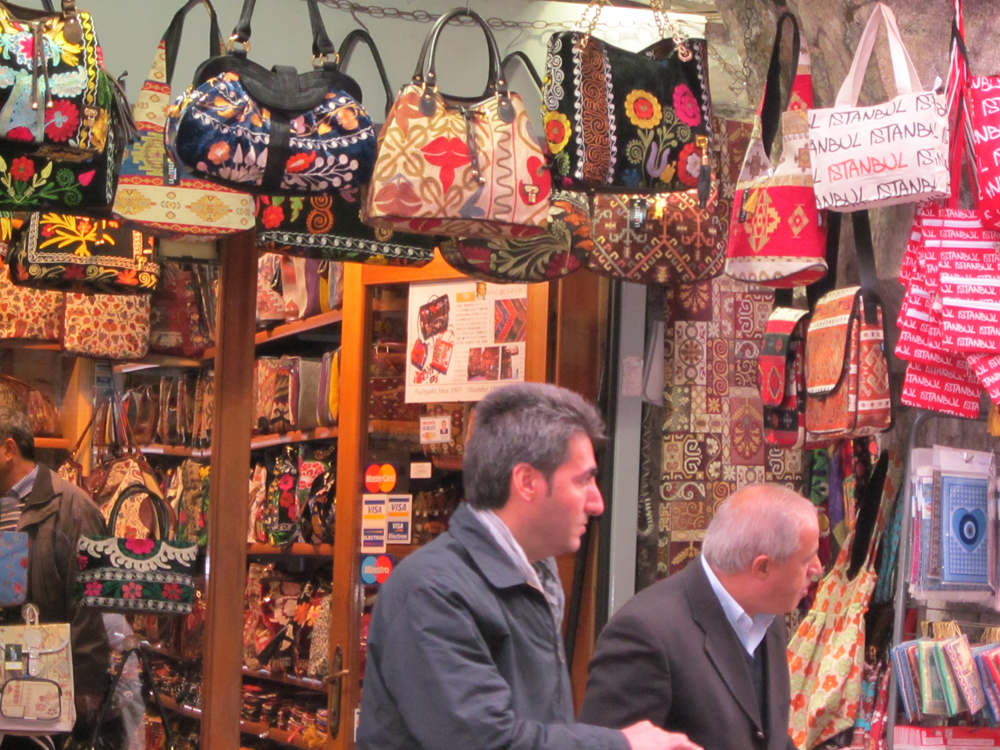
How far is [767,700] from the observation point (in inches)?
111

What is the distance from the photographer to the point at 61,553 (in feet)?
13.4

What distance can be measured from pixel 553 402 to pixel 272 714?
376cm

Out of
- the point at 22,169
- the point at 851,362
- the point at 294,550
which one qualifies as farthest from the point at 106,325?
the point at 851,362

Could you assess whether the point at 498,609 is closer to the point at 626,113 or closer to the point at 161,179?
the point at 626,113

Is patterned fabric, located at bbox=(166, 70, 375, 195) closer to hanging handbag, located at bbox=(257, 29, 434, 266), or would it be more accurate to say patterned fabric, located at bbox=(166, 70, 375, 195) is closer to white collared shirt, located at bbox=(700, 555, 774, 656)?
hanging handbag, located at bbox=(257, 29, 434, 266)

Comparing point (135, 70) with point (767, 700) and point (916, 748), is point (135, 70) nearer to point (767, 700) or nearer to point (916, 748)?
point (767, 700)

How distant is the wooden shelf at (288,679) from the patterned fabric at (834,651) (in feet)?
6.90

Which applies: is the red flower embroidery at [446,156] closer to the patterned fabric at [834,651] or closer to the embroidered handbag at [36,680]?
the patterned fabric at [834,651]

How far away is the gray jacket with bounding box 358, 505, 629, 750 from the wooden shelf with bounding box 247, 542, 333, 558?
3.03 m

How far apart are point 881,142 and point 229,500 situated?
2276 millimetres

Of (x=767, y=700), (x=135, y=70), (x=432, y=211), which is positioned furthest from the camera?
(x=135, y=70)

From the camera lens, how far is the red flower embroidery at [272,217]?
3615mm

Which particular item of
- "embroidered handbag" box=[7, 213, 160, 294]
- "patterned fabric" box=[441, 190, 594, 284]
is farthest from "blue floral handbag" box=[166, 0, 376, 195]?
"embroidered handbag" box=[7, 213, 160, 294]

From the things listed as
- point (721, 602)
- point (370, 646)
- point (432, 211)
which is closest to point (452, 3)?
point (432, 211)
